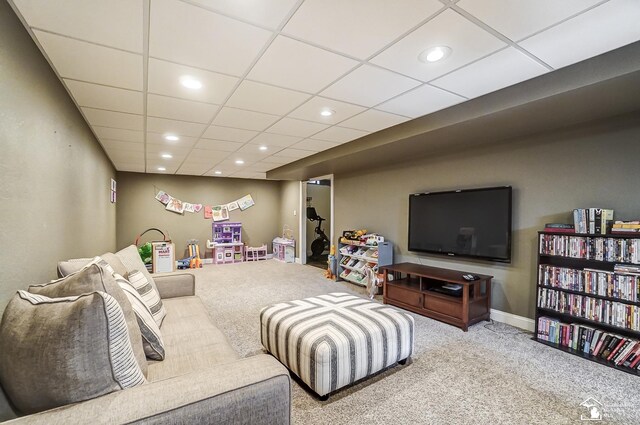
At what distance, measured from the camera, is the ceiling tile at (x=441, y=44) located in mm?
1554

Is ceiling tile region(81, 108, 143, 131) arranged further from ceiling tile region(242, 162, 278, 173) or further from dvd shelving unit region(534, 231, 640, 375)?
dvd shelving unit region(534, 231, 640, 375)

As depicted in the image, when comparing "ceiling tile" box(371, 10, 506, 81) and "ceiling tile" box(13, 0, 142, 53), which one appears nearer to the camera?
"ceiling tile" box(13, 0, 142, 53)

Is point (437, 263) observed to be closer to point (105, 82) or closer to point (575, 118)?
point (575, 118)

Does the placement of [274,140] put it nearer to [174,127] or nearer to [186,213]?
[174,127]

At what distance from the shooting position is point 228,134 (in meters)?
3.56

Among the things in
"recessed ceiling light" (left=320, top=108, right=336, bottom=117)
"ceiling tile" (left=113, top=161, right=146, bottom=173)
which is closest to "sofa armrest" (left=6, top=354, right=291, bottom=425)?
"recessed ceiling light" (left=320, top=108, right=336, bottom=117)

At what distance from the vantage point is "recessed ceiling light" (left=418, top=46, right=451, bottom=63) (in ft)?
5.80

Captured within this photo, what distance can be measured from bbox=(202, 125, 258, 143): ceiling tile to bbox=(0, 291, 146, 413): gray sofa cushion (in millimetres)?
2714

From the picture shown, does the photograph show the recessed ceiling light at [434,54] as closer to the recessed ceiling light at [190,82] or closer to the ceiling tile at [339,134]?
the ceiling tile at [339,134]

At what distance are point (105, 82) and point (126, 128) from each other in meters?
1.31

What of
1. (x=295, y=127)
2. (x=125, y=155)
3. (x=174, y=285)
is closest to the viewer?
(x=174, y=285)

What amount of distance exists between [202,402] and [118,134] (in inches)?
149

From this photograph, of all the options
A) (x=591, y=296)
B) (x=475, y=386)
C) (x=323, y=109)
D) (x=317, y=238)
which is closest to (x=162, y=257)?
(x=317, y=238)

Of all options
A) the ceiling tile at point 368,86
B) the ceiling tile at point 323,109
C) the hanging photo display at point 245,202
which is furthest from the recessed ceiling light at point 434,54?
the hanging photo display at point 245,202
